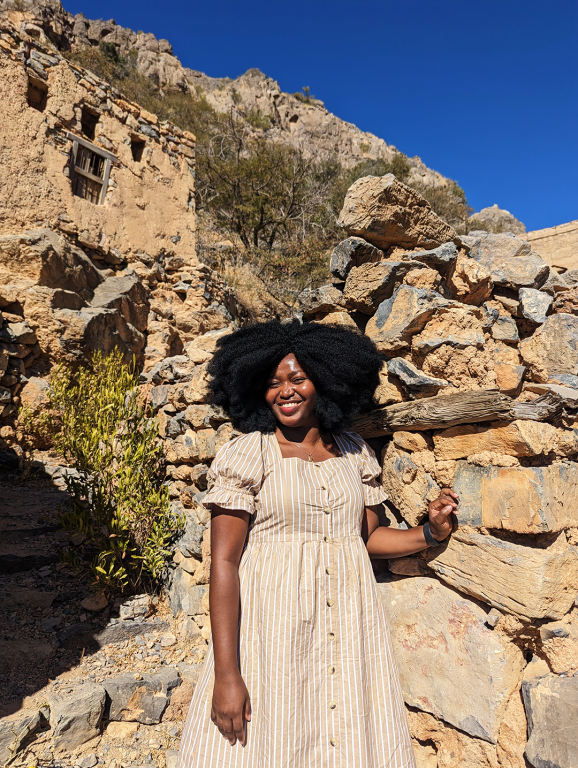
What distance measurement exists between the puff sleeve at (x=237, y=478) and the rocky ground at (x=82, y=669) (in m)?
1.50

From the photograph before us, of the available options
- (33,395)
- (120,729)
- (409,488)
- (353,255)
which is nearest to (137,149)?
(33,395)

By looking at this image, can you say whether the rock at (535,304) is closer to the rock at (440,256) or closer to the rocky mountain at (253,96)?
the rock at (440,256)

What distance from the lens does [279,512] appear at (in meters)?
1.51

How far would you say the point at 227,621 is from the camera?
1451 mm

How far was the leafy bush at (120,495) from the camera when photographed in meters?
2.98

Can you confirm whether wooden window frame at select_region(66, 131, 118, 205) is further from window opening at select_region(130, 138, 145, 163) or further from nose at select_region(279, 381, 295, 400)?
nose at select_region(279, 381, 295, 400)

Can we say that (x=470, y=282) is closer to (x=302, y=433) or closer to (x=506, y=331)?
(x=506, y=331)

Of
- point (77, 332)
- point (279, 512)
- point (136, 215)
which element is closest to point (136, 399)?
point (77, 332)

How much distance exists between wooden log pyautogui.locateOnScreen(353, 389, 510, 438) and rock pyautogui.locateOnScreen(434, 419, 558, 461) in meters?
0.04

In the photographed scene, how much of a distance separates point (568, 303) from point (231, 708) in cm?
234

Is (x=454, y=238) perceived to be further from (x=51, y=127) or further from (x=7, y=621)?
(x=51, y=127)

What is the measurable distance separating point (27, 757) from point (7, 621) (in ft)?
2.98

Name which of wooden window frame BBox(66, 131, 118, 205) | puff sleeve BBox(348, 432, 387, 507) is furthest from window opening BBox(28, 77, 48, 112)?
puff sleeve BBox(348, 432, 387, 507)

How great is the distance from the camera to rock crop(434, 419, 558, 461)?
1.67m
